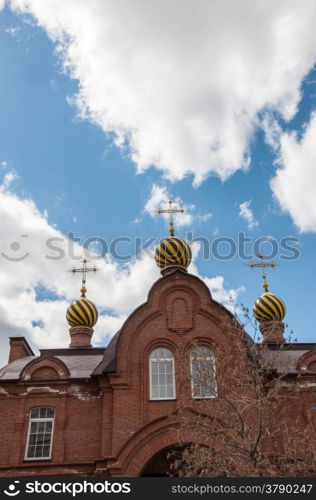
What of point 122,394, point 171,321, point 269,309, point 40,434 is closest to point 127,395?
point 122,394

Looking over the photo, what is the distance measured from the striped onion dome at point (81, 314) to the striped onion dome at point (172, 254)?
6.02 m

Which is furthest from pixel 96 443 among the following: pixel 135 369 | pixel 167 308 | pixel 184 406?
pixel 167 308

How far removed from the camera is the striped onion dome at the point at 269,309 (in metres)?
23.8

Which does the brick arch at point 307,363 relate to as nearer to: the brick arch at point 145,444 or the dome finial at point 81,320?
the brick arch at point 145,444

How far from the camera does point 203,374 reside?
10953mm

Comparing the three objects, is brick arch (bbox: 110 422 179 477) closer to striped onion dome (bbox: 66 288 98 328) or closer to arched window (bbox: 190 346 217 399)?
arched window (bbox: 190 346 217 399)

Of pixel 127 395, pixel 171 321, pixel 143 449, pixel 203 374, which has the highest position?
pixel 171 321

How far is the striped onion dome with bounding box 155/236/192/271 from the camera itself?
20438 millimetres

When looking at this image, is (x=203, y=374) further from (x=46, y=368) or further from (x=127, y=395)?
(x=46, y=368)

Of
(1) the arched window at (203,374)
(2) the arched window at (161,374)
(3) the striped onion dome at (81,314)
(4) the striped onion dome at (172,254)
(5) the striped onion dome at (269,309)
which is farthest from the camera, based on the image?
(3) the striped onion dome at (81,314)

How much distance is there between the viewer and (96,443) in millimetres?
15250

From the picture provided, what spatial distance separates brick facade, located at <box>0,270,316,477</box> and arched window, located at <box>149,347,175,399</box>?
0.64ft

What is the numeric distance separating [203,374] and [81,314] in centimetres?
1475

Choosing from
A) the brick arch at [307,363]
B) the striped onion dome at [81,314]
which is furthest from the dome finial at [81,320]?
the brick arch at [307,363]
